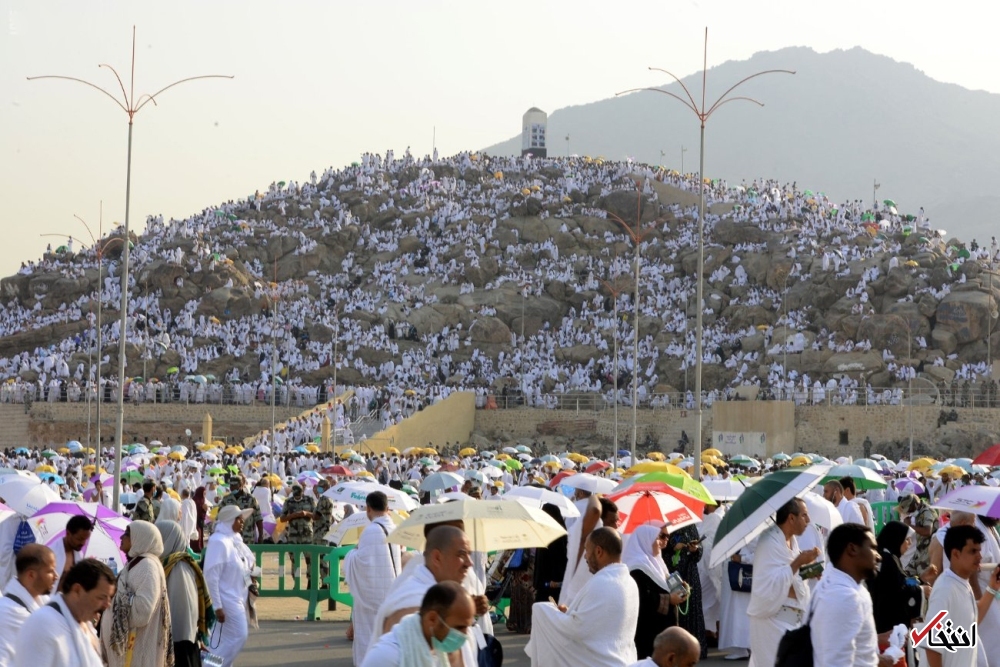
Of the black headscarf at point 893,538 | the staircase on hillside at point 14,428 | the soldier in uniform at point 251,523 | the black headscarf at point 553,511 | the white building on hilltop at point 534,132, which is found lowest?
the staircase on hillside at point 14,428

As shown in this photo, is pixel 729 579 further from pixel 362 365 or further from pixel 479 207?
pixel 479 207

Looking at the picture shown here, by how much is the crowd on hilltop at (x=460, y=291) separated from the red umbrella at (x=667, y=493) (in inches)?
1398

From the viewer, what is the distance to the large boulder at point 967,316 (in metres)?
55.5

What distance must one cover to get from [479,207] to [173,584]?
76.9 meters

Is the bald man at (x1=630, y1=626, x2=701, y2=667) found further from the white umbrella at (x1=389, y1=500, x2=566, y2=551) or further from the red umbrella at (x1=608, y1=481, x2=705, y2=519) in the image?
the red umbrella at (x1=608, y1=481, x2=705, y2=519)

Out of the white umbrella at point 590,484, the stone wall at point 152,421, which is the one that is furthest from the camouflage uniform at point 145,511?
the stone wall at point 152,421

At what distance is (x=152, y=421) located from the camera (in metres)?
52.5

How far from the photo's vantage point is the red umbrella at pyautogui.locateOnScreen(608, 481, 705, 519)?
1158cm

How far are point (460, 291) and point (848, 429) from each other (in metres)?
30.0

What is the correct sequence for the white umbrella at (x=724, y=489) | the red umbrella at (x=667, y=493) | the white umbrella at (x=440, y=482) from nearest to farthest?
the red umbrella at (x=667, y=493) < the white umbrella at (x=724, y=489) < the white umbrella at (x=440, y=482)

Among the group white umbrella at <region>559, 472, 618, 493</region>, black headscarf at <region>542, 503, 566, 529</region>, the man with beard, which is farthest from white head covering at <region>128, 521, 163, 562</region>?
white umbrella at <region>559, 472, 618, 493</region>

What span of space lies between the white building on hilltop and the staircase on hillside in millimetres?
57852

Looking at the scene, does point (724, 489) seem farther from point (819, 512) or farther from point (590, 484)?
point (819, 512)

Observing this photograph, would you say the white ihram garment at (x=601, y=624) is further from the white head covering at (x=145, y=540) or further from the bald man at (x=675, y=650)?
the white head covering at (x=145, y=540)
